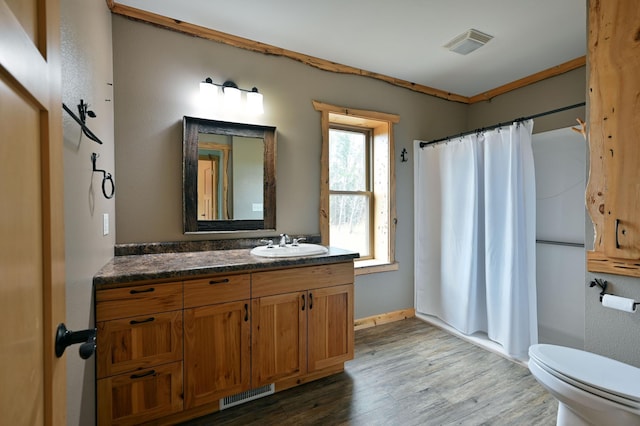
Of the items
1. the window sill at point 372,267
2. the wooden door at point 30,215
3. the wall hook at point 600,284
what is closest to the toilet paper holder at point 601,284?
the wall hook at point 600,284

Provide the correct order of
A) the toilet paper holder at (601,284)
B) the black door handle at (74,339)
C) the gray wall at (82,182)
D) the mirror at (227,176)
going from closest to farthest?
the black door handle at (74,339), the gray wall at (82,182), the toilet paper holder at (601,284), the mirror at (227,176)

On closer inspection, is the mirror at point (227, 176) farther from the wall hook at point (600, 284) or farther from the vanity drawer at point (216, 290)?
the wall hook at point (600, 284)

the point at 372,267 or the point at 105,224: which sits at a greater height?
the point at 105,224

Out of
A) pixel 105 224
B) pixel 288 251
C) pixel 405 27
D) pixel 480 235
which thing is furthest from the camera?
pixel 480 235

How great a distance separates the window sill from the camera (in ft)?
9.84

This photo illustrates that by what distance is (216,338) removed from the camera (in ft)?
5.76

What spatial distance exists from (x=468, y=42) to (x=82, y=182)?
110 inches

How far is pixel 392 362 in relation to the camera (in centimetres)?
240

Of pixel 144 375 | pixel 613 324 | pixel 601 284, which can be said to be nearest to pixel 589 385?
pixel 613 324

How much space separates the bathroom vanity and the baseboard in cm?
80

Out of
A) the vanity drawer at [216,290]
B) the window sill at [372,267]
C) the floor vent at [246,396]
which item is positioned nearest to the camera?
the vanity drawer at [216,290]

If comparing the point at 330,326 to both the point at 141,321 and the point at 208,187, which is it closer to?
the point at 141,321

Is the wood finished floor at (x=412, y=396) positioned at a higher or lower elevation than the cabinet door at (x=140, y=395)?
lower

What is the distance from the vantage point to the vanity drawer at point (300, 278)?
1888 mm
